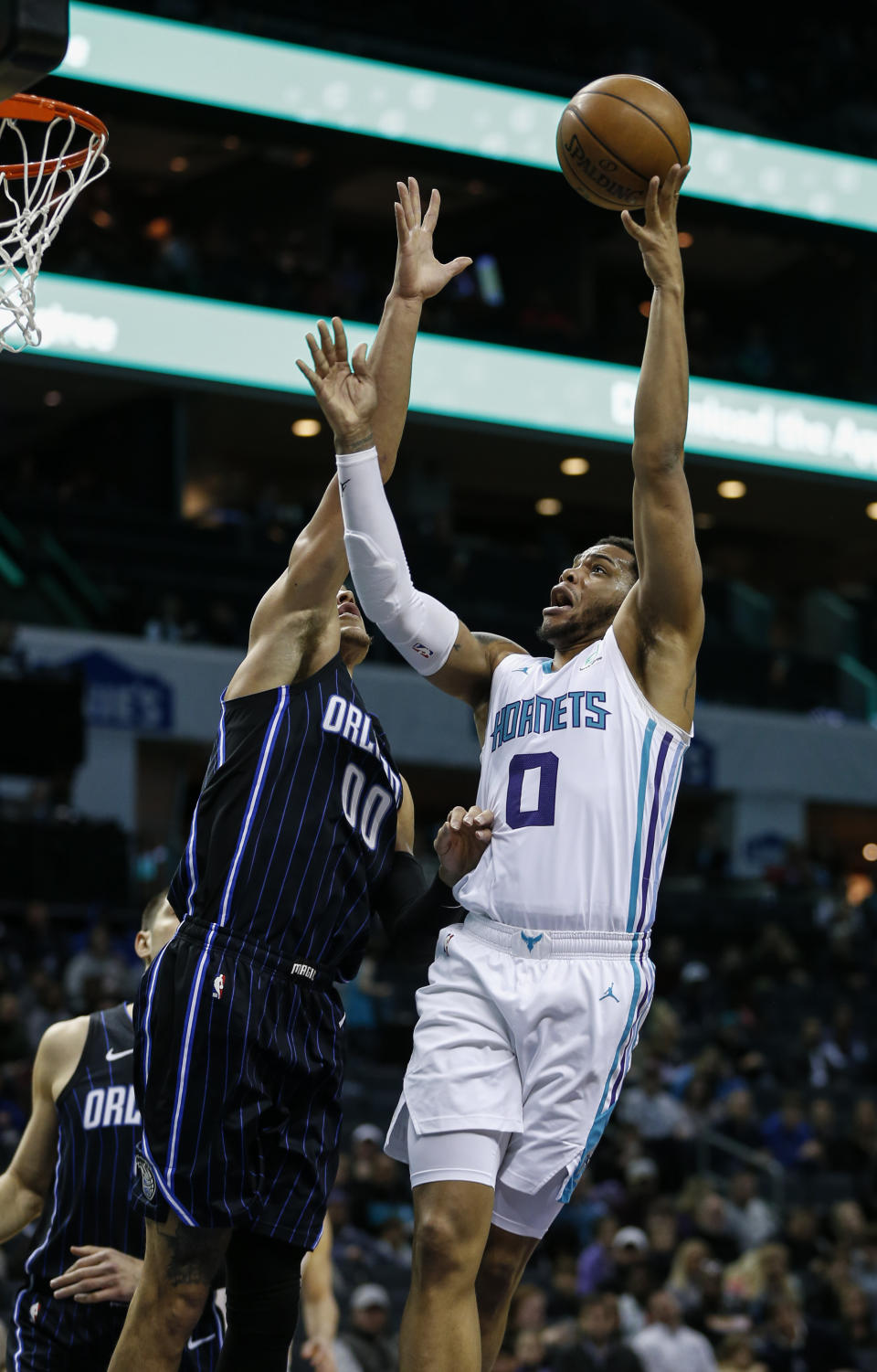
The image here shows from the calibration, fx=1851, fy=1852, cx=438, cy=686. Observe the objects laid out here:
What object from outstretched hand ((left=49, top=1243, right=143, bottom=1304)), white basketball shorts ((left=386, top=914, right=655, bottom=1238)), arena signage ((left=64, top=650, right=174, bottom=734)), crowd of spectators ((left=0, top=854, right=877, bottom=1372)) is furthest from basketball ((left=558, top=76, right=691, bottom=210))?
arena signage ((left=64, top=650, right=174, bottom=734))

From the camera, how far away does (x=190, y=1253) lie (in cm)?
439

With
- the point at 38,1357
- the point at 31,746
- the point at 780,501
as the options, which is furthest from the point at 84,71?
the point at 38,1357

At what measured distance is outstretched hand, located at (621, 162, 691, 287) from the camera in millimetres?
4934

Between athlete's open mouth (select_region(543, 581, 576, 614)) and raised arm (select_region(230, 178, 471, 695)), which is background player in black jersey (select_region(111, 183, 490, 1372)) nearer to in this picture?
raised arm (select_region(230, 178, 471, 695))

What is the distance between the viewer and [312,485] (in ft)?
100

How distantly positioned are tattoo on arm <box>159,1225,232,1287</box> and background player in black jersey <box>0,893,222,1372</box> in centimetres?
68

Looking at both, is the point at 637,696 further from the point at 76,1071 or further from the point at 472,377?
the point at 472,377

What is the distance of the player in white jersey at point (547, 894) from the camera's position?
15.3 ft

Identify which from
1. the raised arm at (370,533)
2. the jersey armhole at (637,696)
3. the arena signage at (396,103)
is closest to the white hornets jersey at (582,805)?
the jersey armhole at (637,696)

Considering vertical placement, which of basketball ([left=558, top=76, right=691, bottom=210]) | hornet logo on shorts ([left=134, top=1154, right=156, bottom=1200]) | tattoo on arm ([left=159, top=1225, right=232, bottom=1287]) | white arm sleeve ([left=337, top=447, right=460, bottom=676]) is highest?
basketball ([left=558, top=76, right=691, bottom=210])

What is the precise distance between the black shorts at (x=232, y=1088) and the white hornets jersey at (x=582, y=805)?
2.03 ft

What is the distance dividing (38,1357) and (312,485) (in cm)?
2587

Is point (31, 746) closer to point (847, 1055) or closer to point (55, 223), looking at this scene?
point (847, 1055)

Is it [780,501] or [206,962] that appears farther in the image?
[780,501]
